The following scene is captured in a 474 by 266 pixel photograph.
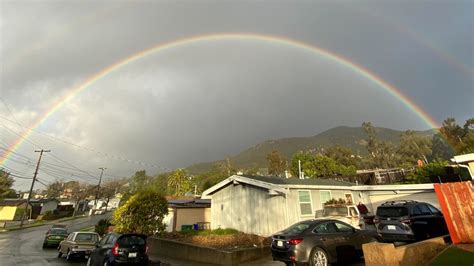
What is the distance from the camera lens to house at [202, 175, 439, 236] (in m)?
17.4

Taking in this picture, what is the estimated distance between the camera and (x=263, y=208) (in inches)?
717

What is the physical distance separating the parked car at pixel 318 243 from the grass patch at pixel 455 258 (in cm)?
319

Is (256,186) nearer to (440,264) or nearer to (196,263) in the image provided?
(196,263)

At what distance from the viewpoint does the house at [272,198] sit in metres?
17.4

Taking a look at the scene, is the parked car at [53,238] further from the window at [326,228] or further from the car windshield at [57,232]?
the window at [326,228]

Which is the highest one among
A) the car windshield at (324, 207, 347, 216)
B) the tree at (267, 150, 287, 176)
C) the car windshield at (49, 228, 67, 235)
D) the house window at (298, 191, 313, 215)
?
the tree at (267, 150, 287, 176)

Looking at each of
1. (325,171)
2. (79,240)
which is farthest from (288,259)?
(325,171)

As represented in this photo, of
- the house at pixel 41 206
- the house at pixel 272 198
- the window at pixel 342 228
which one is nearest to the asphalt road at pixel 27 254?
the house at pixel 272 198

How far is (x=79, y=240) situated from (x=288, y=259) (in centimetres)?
1435

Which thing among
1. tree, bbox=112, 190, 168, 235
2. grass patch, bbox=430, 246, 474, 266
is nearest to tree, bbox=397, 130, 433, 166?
tree, bbox=112, 190, 168, 235

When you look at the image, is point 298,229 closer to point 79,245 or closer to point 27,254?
point 79,245

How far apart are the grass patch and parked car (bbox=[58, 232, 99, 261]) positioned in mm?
16472

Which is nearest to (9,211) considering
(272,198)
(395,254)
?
(272,198)

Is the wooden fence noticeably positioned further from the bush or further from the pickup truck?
the bush
